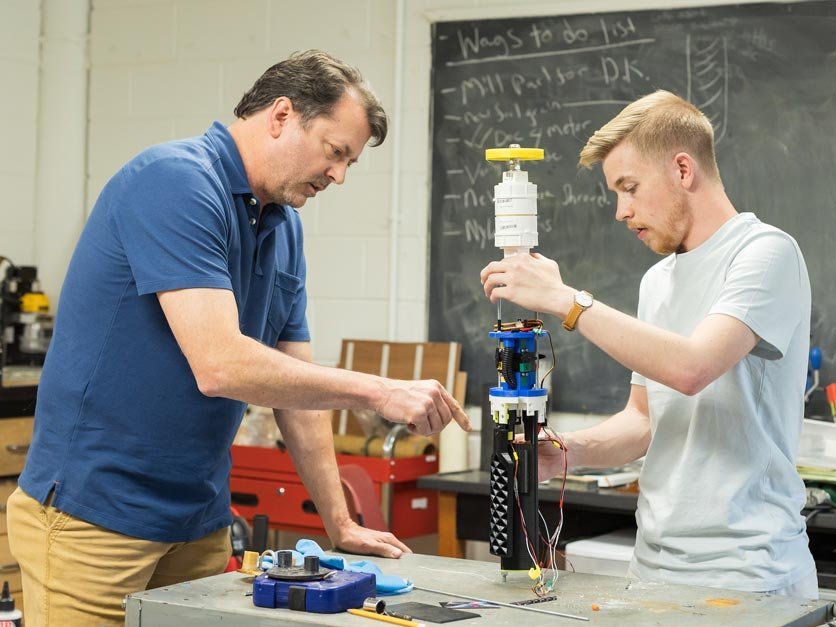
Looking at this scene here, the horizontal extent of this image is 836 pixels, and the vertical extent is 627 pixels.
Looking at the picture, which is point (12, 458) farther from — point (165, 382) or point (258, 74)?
point (165, 382)

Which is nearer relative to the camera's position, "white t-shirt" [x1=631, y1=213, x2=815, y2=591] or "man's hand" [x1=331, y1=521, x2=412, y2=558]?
"white t-shirt" [x1=631, y1=213, x2=815, y2=591]

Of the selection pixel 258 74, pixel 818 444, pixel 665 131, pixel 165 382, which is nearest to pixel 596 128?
pixel 818 444

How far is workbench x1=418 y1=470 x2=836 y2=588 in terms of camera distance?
9.41ft

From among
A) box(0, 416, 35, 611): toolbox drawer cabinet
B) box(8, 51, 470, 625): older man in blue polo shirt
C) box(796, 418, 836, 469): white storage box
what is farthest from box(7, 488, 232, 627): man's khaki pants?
box(0, 416, 35, 611): toolbox drawer cabinet

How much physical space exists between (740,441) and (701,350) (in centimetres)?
18

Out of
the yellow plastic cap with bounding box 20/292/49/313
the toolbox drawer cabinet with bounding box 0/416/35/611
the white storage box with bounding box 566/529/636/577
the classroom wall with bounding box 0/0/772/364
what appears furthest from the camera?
the yellow plastic cap with bounding box 20/292/49/313

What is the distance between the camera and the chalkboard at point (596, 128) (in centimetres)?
326

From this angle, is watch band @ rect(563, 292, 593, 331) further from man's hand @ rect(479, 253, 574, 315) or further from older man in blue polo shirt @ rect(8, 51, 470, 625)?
older man in blue polo shirt @ rect(8, 51, 470, 625)

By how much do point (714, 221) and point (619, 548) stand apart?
1.19 m

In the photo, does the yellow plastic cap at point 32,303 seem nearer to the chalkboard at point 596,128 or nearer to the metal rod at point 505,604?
the chalkboard at point 596,128

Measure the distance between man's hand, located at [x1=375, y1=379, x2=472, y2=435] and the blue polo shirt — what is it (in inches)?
11.6

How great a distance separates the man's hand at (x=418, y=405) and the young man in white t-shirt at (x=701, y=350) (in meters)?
0.17

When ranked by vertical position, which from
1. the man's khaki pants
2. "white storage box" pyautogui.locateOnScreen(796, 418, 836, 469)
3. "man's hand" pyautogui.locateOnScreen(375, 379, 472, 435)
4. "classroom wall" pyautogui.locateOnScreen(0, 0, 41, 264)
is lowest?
the man's khaki pants

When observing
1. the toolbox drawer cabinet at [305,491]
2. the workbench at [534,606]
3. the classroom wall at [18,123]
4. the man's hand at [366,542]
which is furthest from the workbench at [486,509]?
the classroom wall at [18,123]
